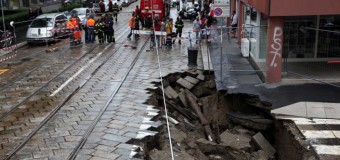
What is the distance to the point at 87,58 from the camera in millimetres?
21562

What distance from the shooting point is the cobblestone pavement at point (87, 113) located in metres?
10.0

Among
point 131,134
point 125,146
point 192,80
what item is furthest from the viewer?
point 192,80

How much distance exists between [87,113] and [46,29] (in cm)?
1549

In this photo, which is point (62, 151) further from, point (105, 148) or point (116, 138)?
point (116, 138)

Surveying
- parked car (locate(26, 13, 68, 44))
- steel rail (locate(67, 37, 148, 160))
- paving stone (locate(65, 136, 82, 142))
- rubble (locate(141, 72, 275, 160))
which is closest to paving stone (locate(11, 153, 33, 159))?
steel rail (locate(67, 37, 148, 160))

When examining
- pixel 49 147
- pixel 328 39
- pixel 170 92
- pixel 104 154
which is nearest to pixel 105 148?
pixel 104 154

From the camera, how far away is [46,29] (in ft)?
87.4

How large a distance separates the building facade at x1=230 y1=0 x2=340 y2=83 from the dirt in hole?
2.12 meters

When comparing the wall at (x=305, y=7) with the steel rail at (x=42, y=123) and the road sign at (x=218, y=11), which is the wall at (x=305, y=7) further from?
the steel rail at (x=42, y=123)

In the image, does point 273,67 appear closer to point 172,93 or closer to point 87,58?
point 172,93

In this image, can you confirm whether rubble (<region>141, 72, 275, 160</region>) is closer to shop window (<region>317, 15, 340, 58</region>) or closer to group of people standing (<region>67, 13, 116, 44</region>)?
shop window (<region>317, 15, 340, 58</region>)

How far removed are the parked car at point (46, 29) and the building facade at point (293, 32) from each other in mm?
12780

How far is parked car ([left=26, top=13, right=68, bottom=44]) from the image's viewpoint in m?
26.4

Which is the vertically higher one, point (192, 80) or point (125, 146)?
point (192, 80)
